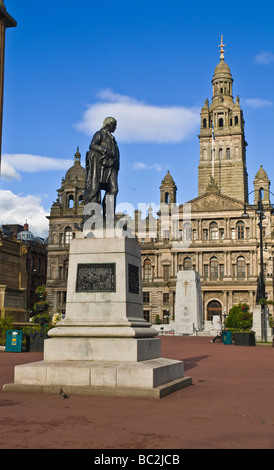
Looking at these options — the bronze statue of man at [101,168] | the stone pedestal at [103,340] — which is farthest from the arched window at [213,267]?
the stone pedestal at [103,340]

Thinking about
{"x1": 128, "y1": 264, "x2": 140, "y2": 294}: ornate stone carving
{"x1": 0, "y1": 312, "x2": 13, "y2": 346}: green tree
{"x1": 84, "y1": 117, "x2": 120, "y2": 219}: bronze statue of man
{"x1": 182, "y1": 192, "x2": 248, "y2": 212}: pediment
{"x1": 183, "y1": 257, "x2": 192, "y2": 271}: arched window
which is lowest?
{"x1": 0, "y1": 312, "x2": 13, "y2": 346}: green tree

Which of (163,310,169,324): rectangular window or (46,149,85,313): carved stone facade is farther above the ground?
(46,149,85,313): carved stone facade

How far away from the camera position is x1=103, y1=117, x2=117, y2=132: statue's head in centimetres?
1159

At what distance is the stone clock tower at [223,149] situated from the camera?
294ft

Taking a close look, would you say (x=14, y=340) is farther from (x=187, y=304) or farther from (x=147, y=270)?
(x=147, y=270)

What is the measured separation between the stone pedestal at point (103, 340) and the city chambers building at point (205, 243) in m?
62.6

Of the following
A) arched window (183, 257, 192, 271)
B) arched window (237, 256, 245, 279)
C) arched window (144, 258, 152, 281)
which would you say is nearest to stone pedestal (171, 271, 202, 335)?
arched window (237, 256, 245, 279)

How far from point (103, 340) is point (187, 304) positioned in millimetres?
39032

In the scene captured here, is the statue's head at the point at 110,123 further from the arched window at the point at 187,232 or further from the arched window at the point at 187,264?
the arched window at the point at 187,232

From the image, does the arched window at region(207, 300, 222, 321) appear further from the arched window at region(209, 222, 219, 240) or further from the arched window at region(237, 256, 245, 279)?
the arched window at region(209, 222, 219, 240)

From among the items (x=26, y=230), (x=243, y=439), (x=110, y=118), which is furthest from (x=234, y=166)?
(x=243, y=439)

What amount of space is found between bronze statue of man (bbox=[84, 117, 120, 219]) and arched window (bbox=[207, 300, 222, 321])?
66.4 m

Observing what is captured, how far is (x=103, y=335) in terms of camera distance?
9391 mm

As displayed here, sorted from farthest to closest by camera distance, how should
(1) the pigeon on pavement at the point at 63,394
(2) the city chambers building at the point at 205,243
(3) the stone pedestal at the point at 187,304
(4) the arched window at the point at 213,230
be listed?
(4) the arched window at the point at 213,230
(2) the city chambers building at the point at 205,243
(3) the stone pedestal at the point at 187,304
(1) the pigeon on pavement at the point at 63,394
